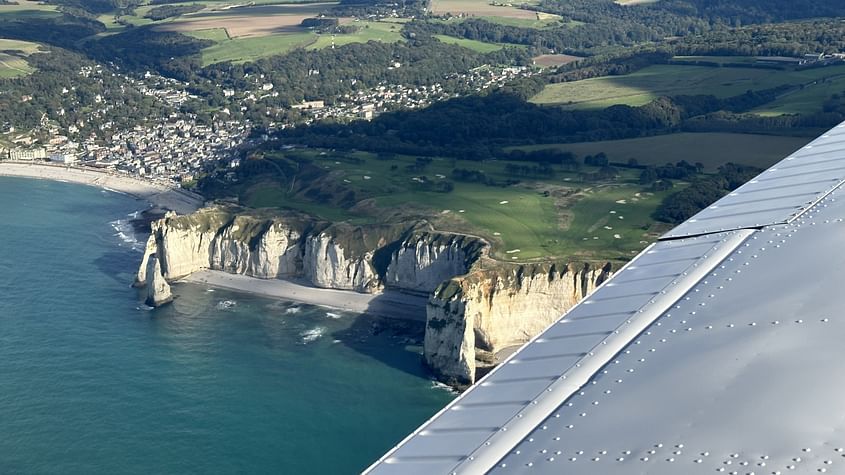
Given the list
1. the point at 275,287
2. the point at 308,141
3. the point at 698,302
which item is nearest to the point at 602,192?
the point at 275,287

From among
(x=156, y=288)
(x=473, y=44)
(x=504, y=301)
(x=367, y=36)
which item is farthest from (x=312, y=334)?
(x=367, y=36)

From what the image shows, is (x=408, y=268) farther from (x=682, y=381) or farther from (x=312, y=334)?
(x=682, y=381)

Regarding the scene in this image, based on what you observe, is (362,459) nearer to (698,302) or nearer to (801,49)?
(698,302)

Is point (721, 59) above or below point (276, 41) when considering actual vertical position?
below

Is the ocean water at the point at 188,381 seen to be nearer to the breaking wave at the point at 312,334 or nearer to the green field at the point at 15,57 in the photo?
the breaking wave at the point at 312,334

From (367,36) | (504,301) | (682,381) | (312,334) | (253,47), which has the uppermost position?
(367,36)

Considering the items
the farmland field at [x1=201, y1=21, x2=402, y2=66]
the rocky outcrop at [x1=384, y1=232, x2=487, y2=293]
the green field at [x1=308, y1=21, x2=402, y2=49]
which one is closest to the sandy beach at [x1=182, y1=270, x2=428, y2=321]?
the rocky outcrop at [x1=384, y1=232, x2=487, y2=293]
